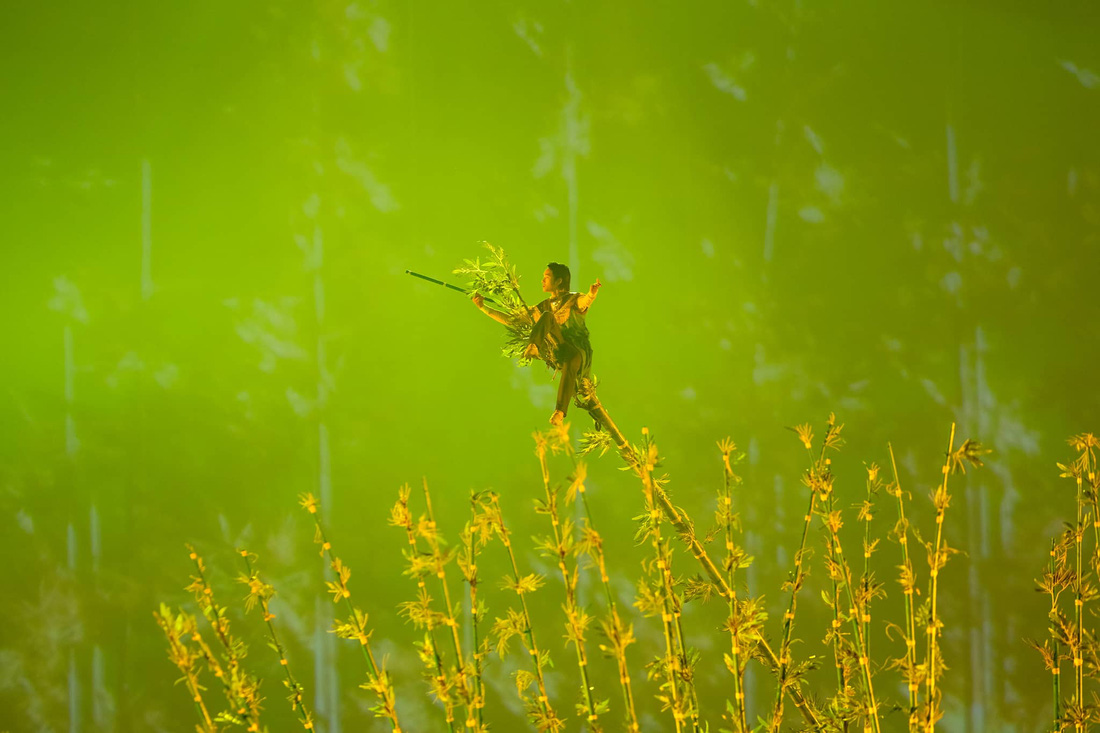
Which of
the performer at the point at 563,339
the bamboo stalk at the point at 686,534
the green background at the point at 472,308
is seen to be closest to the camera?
the bamboo stalk at the point at 686,534

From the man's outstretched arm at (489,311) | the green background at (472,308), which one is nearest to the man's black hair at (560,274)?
the man's outstretched arm at (489,311)

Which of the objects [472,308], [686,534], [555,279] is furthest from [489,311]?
[472,308]

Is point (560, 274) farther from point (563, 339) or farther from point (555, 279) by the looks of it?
point (563, 339)

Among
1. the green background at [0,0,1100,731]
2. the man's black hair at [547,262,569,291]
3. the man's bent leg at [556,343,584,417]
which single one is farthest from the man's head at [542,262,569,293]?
the green background at [0,0,1100,731]

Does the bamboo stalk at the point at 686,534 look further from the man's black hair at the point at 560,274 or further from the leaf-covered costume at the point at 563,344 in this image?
the man's black hair at the point at 560,274

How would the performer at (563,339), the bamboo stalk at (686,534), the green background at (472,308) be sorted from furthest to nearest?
1. the green background at (472,308)
2. the performer at (563,339)
3. the bamboo stalk at (686,534)

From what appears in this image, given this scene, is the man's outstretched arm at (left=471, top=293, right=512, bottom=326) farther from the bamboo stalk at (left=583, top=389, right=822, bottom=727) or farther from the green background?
the green background
